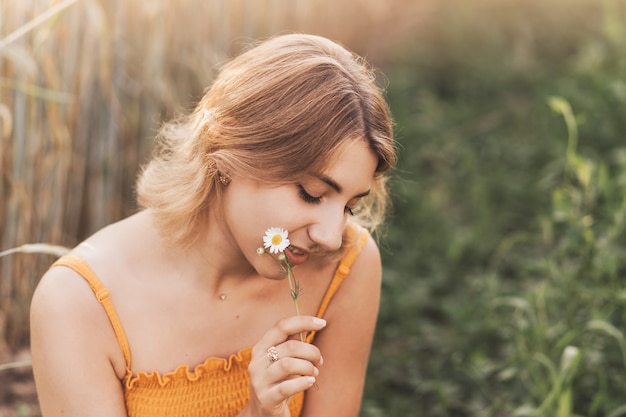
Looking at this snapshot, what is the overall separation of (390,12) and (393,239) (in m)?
2.72

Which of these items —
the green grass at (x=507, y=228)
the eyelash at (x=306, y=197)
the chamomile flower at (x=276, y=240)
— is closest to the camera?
the chamomile flower at (x=276, y=240)

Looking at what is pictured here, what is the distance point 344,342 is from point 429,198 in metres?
1.73

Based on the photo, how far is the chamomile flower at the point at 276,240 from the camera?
1312 mm

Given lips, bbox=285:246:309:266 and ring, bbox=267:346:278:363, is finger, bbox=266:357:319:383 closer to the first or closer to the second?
ring, bbox=267:346:278:363

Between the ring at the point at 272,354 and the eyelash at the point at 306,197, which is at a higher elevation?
the eyelash at the point at 306,197

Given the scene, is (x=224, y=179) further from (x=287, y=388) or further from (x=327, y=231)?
(x=287, y=388)

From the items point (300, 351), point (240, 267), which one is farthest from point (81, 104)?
point (300, 351)

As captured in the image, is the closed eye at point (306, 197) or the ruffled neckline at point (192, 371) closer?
the closed eye at point (306, 197)

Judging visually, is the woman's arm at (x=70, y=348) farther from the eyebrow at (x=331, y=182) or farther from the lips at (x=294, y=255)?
the eyebrow at (x=331, y=182)

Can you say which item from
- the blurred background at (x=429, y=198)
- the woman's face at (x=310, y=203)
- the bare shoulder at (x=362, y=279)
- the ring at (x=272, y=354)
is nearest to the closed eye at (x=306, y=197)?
the woman's face at (x=310, y=203)

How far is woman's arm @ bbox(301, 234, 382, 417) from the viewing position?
5.79ft

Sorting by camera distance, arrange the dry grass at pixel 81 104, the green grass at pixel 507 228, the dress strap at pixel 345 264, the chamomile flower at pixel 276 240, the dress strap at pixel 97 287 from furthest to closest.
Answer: the dry grass at pixel 81 104 < the green grass at pixel 507 228 < the dress strap at pixel 345 264 < the dress strap at pixel 97 287 < the chamomile flower at pixel 276 240

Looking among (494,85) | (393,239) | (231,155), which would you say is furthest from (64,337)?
(494,85)

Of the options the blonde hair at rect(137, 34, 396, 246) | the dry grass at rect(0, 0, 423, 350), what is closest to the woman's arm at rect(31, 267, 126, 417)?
the blonde hair at rect(137, 34, 396, 246)
